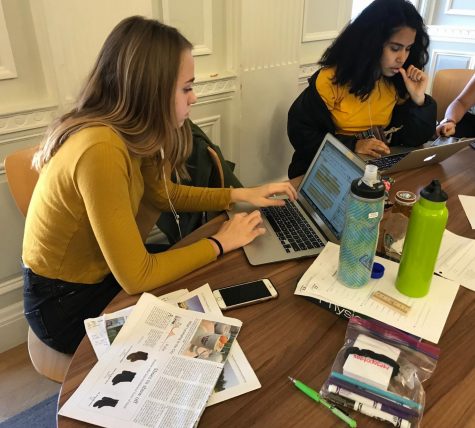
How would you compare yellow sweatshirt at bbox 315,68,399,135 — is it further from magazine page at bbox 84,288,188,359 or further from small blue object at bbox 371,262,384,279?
magazine page at bbox 84,288,188,359

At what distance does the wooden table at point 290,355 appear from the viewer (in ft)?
2.30

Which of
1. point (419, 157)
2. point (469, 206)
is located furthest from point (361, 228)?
point (419, 157)

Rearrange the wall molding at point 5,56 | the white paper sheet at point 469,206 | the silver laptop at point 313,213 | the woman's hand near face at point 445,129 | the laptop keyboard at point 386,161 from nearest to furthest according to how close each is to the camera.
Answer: the silver laptop at point 313,213
the white paper sheet at point 469,206
the wall molding at point 5,56
the laptop keyboard at point 386,161
the woman's hand near face at point 445,129

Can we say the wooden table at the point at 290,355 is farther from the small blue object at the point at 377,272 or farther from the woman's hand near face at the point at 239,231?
the small blue object at the point at 377,272

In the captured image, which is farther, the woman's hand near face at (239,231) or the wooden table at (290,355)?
the woman's hand near face at (239,231)

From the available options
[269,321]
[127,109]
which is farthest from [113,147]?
[269,321]

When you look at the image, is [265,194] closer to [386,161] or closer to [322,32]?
[386,161]

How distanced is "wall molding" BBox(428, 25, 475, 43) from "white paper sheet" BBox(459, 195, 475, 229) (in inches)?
107

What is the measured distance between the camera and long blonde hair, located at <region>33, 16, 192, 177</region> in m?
1.02

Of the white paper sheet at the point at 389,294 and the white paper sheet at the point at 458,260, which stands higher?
the white paper sheet at the point at 389,294

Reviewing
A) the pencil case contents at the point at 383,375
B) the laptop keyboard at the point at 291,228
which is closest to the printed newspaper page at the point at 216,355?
the pencil case contents at the point at 383,375

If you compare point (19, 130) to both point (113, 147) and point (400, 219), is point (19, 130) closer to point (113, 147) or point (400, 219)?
point (113, 147)

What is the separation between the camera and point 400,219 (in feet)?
3.74

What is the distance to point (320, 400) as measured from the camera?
0.72 metres
